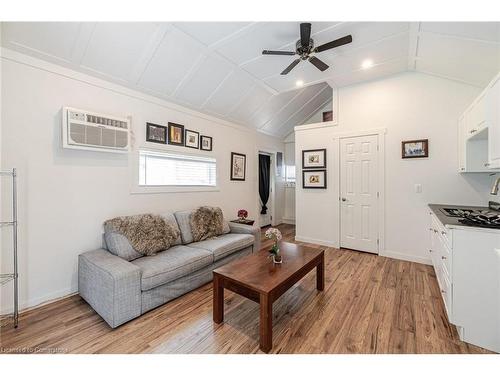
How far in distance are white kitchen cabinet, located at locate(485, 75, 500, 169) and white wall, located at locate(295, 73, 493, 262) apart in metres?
1.35

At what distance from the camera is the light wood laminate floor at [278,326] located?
5.48 feet

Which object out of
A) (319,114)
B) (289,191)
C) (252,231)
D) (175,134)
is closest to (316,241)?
(252,231)

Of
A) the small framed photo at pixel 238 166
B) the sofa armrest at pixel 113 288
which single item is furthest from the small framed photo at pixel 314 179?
the sofa armrest at pixel 113 288

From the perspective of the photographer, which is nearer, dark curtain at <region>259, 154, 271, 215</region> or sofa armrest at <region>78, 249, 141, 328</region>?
sofa armrest at <region>78, 249, 141, 328</region>

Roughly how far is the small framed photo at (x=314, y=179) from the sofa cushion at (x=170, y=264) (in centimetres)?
255

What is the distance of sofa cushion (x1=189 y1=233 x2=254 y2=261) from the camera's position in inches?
111

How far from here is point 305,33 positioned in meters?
2.26

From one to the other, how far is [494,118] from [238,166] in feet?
12.0

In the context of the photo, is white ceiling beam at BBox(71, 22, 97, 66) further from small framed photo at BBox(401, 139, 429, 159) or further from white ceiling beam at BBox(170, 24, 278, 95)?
small framed photo at BBox(401, 139, 429, 159)

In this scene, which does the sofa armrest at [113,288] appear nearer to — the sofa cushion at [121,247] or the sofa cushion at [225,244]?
the sofa cushion at [121,247]

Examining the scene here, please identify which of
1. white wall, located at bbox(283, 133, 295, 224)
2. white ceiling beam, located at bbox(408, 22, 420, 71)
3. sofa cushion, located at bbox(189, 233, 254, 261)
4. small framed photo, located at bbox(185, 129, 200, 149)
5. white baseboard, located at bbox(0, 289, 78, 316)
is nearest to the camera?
white baseboard, located at bbox(0, 289, 78, 316)

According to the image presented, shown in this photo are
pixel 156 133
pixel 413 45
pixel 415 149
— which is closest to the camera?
pixel 413 45

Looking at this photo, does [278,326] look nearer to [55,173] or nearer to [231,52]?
[55,173]

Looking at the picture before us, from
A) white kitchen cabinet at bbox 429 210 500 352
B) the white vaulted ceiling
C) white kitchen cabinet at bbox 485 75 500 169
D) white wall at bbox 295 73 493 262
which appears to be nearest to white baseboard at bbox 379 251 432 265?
white wall at bbox 295 73 493 262
